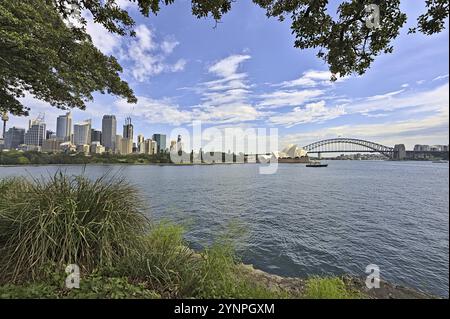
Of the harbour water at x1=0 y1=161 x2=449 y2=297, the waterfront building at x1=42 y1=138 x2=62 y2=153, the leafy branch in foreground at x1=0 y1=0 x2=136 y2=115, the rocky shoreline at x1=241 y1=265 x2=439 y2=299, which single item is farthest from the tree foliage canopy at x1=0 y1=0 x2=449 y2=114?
the waterfront building at x1=42 y1=138 x2=62 y2=153

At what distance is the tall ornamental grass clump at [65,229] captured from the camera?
2.89 metres

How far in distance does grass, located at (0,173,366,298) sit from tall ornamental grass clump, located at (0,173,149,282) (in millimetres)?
13

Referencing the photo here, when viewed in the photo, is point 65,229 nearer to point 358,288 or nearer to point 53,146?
point 358,288

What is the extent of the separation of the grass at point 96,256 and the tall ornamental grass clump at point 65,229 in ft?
0.04

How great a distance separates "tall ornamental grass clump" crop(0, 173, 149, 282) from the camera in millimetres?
2893

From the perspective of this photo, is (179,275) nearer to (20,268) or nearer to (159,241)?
(159,241)

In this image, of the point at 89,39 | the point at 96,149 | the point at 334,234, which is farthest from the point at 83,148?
the point at 334,234

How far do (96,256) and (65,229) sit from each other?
62cm

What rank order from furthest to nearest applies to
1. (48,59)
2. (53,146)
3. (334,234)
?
1. (53,146)
2. (334,234)
3. (48,59)

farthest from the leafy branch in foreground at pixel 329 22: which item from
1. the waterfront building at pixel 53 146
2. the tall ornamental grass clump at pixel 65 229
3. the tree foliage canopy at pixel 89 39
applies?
the waterfront building at pixel 53 146

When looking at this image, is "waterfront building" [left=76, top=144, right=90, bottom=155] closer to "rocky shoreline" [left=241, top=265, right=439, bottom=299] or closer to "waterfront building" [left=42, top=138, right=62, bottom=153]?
"waterfront building" [left=42, top=138, right=62, bottom=153]

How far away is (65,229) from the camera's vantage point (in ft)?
10.3

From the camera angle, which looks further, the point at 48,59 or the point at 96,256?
the point at 48,59

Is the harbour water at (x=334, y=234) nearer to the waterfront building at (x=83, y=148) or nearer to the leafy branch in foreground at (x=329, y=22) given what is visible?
the leafy branch in foreground at (x=329, y=22)
